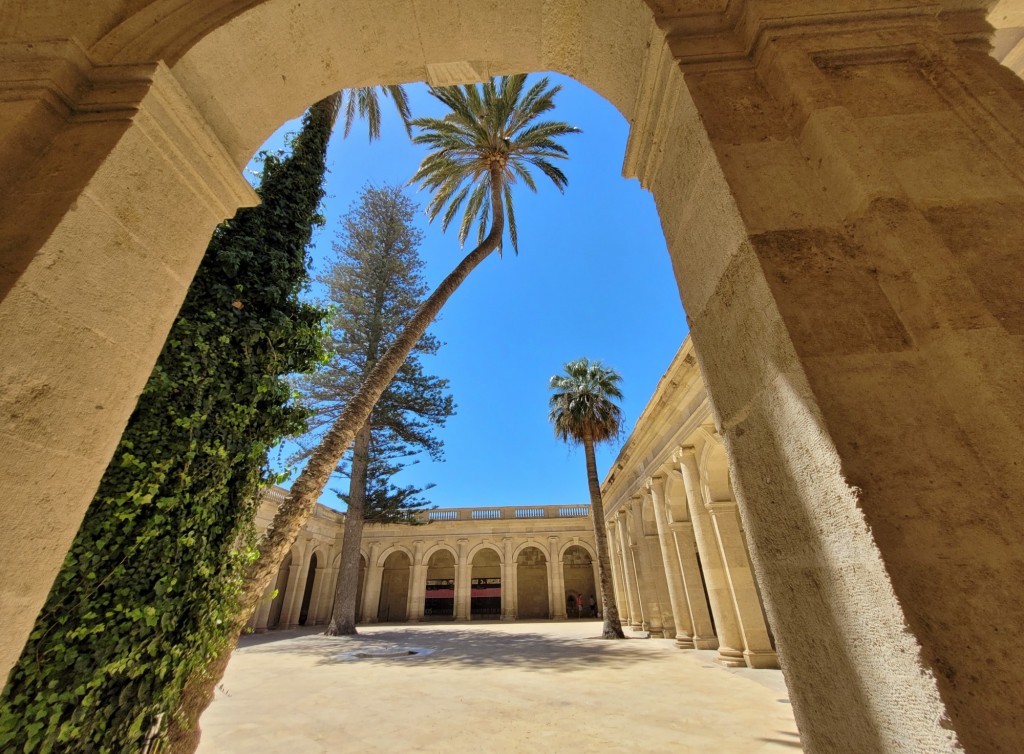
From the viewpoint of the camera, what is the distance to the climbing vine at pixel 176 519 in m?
2.51

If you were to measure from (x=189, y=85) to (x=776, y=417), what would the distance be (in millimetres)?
3146

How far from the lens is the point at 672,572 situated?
12.6m

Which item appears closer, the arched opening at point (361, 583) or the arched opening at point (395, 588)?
the arched opening at point (361, 583)

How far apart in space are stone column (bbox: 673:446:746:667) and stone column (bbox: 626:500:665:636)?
522 centimetres

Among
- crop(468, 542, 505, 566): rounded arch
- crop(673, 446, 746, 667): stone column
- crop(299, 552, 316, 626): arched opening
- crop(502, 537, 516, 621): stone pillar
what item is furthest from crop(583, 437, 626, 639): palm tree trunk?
crop(299, 552, 316, 626): arched opening

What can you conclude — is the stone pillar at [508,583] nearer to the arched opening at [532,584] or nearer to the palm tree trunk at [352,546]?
the arched opening at [532,584]

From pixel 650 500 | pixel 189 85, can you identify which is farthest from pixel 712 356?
pixel 650 500

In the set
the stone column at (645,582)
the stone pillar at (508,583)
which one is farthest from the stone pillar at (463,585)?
the stone column at (645,582)

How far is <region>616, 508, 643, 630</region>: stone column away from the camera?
1758cm

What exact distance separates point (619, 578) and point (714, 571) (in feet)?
42.8

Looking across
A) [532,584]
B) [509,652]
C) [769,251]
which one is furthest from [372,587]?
[769,251]

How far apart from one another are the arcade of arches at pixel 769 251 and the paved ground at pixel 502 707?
3704mm

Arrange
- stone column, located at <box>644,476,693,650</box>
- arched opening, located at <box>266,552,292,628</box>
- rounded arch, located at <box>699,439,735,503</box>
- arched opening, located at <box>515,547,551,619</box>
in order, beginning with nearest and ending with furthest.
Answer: rounded arch, located at <box>699,439,735,503</box> → stone column, located at <box>644,476,693,650</box> → arched opening, located at <box>266,552,292,628</box> → arched opening, located at <box>515,547,551,619</box>

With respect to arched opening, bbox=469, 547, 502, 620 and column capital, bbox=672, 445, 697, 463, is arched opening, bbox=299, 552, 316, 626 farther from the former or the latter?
column capital, bbox=672, 445, 697, 463
